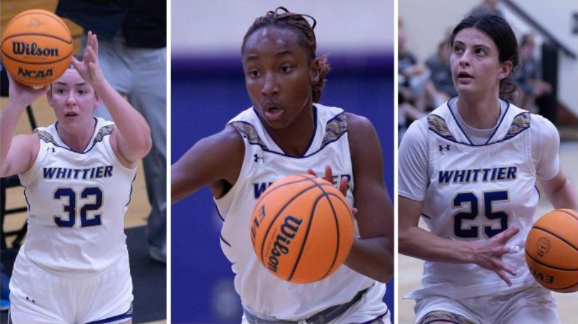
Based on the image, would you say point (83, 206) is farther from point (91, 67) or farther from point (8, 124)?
point (91, 67)

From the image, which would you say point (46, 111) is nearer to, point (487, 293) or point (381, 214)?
point (381, 214)

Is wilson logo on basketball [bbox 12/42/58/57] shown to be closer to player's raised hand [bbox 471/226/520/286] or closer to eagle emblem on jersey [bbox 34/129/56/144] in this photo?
eagle emblem on jersey [bbox 34/129/56/144]

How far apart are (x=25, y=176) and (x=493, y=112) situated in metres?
1.66

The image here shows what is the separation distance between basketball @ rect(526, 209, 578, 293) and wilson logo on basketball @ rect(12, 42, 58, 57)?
1.71 meters

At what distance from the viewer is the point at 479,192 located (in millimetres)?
3379

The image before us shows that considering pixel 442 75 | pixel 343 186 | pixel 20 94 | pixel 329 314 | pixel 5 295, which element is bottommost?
pixel 5 295

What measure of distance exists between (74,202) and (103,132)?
0.29 metres

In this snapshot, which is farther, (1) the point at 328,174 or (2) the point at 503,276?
(2) the point at 503,276

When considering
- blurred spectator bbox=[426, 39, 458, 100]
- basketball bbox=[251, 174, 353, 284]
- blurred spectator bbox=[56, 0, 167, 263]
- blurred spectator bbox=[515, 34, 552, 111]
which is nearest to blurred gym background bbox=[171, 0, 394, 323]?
blurred spectator bbox=[56, 0, 167, 263]

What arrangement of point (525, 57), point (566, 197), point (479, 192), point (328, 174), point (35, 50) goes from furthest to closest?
point (525, 57)
point (566, 197)
point (479, 192)
point (35, 50)
point (328, 174)

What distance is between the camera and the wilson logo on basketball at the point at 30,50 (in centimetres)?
315

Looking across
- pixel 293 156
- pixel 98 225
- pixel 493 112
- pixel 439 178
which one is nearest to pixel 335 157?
pixel 293 156

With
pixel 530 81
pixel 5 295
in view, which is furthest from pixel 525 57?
pixel 5 295

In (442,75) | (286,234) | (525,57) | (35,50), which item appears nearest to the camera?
(286,234)
